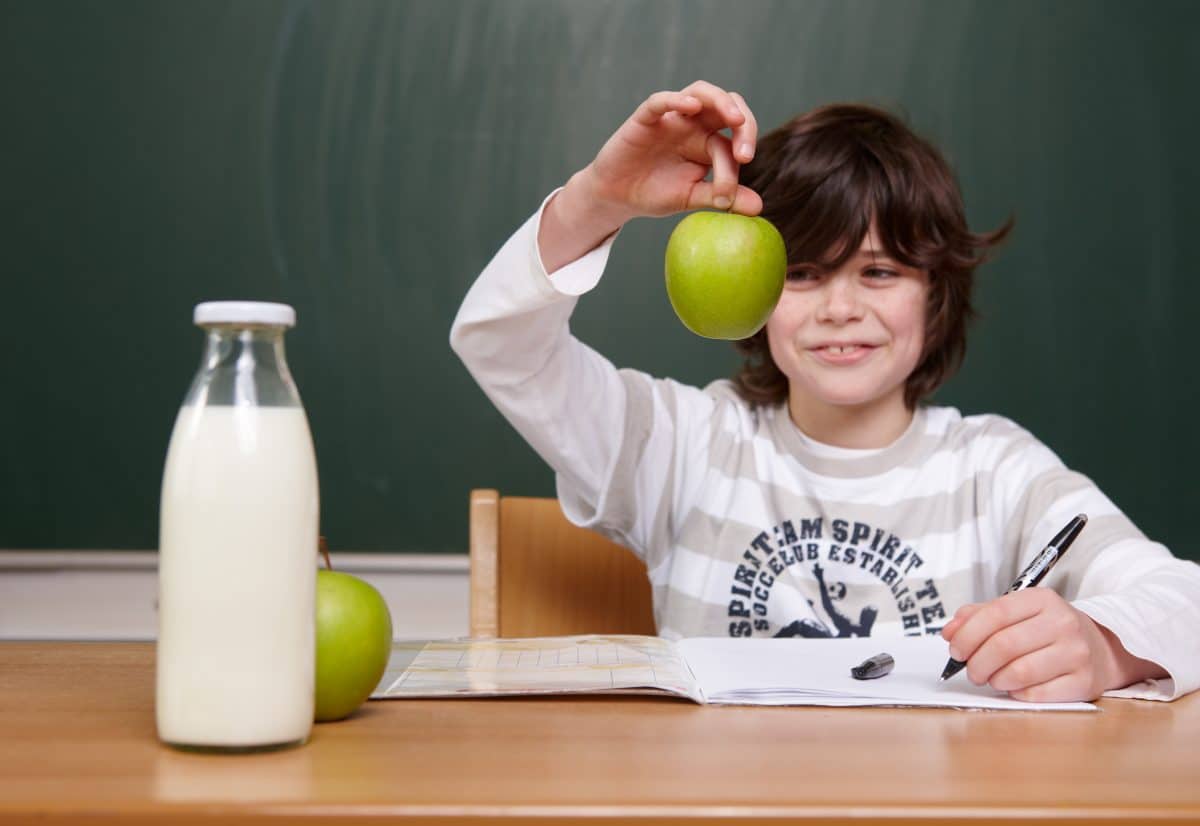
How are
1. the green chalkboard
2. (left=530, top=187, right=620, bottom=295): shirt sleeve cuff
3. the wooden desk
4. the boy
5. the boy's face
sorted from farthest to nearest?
the green chalkboard → the boy's face → the boy → (left=530, top=187, right=620, bottom=295): shirt sleeve cuff → the wooden desk

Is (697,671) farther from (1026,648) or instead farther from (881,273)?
(881,273)

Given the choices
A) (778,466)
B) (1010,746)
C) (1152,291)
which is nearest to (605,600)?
(778,466)

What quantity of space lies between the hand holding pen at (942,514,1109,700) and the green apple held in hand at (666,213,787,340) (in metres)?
0.26

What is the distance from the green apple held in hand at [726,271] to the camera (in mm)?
891

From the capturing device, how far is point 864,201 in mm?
1377

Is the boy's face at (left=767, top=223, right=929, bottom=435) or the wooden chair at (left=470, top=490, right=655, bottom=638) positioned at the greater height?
the boy's face at (left=767, top=223, right=929, bottom=435)

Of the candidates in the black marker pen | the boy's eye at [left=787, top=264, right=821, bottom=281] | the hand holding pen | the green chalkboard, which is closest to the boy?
the boy's eye at [left=787, top=264, right=821, bottom=281]

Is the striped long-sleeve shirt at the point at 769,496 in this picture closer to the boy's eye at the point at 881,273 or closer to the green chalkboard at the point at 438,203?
the boy's eye at the point at 881,273

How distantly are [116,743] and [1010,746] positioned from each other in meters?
0.48

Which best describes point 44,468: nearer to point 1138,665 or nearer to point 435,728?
point 435,728

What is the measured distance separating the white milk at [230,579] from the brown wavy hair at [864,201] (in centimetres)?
87

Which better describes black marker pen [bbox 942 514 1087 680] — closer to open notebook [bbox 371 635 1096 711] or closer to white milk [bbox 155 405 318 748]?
open notebook [bbox 371 635 1096 711]

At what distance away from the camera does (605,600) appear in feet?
4.66

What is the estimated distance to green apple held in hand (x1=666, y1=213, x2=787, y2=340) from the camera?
89cm
